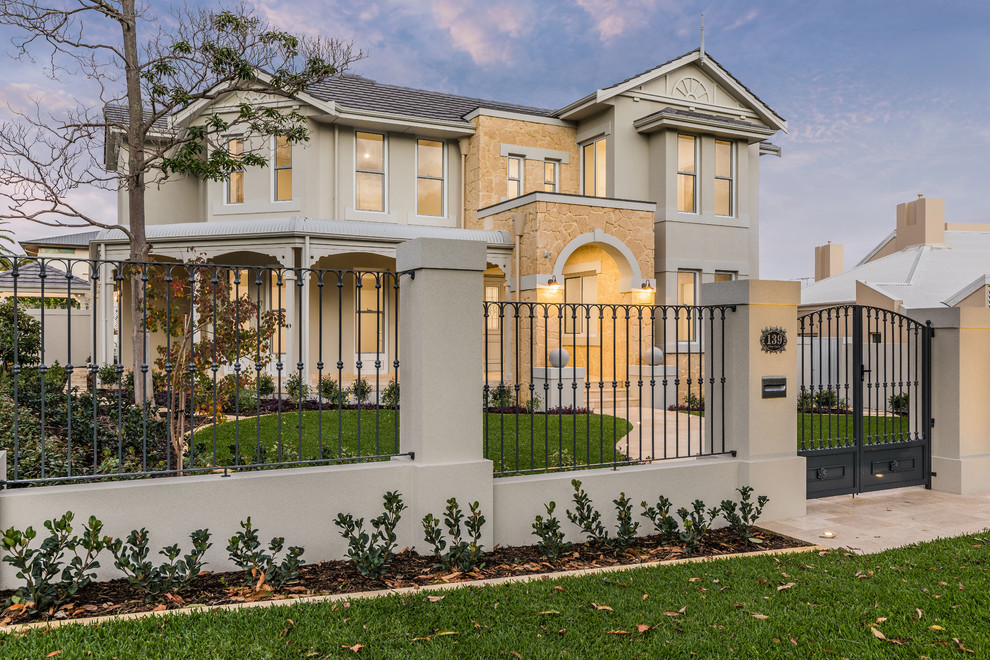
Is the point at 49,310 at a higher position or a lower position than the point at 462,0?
lower

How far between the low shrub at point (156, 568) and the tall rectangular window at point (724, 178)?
52.5 ft

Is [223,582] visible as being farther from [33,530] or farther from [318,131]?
[318,131]

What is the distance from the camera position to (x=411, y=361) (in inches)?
214

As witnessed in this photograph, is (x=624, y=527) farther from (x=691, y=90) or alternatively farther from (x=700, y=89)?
(x=700, y=89)

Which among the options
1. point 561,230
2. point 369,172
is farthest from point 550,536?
point 369,172

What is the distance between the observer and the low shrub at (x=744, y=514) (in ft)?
19.5

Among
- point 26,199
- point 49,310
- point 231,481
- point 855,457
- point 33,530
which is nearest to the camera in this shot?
point 33,530

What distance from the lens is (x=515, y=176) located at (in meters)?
17.5

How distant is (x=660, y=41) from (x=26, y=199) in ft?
193

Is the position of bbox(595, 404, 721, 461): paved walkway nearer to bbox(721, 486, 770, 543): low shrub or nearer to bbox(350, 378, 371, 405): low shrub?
bbox(721, 486, 770, 543): low shrub

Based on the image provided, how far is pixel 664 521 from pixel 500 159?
42.2 feet

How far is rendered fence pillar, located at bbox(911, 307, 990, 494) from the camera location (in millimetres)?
7992

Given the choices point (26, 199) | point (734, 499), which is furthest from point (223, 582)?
point (26, 199)

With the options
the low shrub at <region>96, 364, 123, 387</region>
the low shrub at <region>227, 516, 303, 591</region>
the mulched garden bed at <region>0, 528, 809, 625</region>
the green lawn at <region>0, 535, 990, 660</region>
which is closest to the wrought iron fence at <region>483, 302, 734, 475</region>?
the mulched garden bed at <region>0, 528, 809, 625</region>
